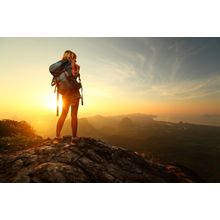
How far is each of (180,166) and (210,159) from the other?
10.0 meters

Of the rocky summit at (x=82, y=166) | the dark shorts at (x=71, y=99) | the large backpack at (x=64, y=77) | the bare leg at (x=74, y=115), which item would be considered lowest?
the rocky summit at (x=82, y=166)

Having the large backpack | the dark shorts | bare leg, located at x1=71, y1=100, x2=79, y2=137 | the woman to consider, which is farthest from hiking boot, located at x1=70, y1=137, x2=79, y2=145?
the large backpack

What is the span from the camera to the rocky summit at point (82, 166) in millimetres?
5742

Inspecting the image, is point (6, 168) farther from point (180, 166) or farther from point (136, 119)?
point (136, 119)

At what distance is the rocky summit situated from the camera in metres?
5.74

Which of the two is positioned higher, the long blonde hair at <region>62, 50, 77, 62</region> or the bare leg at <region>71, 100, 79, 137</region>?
the long blonde hair at <region>62, 50, 77, 62</region>

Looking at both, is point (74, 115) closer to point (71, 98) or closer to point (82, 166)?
point (71, 98)

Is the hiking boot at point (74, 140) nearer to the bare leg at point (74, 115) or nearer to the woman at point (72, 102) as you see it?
the woman at point (72, 102)

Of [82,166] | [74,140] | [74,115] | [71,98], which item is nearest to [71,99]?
[71,98]

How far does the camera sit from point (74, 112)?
23.0ft

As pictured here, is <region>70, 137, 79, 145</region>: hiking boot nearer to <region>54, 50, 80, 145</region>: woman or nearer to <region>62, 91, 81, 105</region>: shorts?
<region>54, 50, 80, 145</region>: woman

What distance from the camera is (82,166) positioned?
20.3 feet

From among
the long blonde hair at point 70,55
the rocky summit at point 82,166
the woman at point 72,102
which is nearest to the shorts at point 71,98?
the woman at point 72,102
